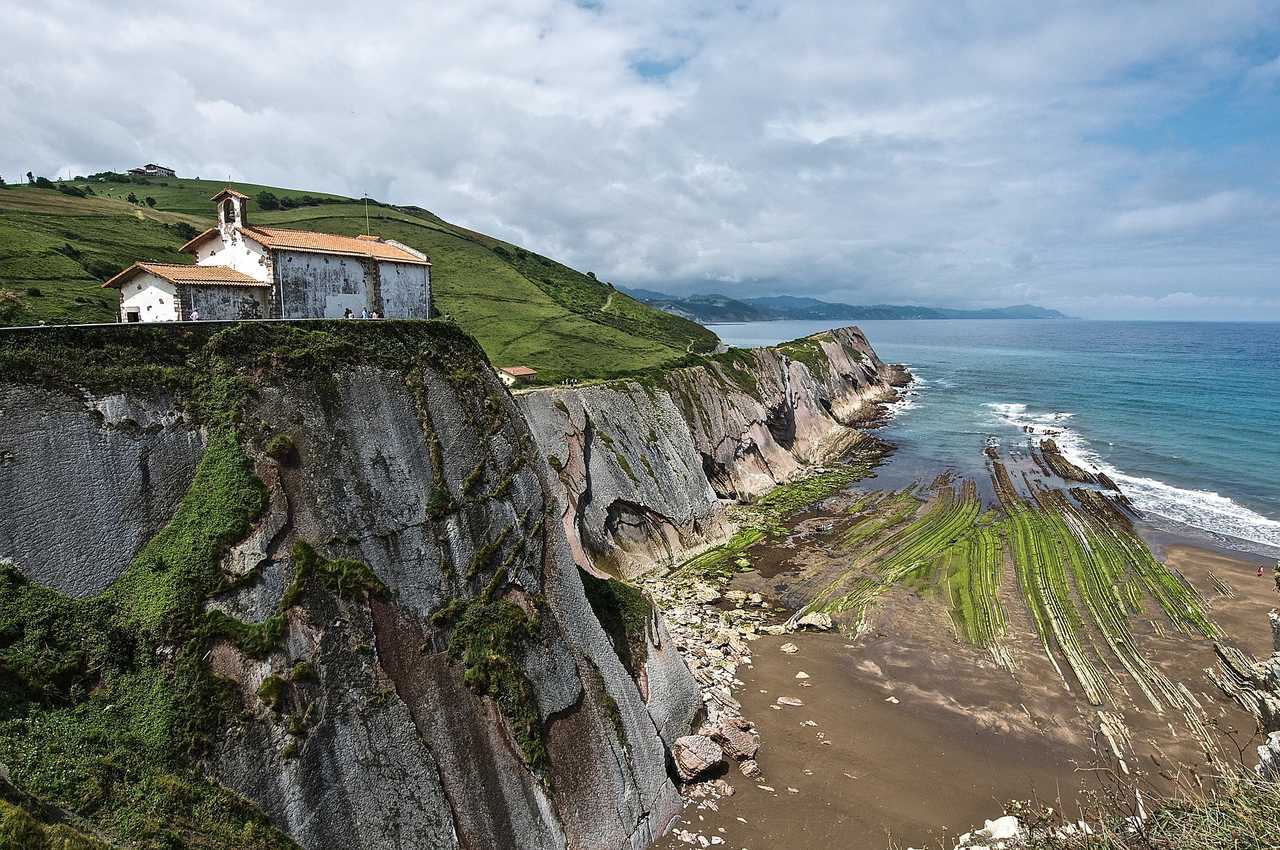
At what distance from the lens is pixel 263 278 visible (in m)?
23.8

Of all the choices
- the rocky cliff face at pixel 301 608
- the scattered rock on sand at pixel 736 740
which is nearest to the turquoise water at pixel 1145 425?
the scattered rock on sand at pixel 736 740

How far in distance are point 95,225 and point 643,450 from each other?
6257 centimetres

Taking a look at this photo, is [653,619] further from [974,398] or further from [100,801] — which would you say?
[974,398]

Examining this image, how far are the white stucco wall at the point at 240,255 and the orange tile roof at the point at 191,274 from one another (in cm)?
27

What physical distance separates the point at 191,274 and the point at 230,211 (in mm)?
4008

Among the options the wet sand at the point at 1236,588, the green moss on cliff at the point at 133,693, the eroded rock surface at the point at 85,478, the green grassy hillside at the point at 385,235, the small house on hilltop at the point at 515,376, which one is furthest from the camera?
the small house on hilltop at the point at 515,376

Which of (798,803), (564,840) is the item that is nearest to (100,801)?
(564,840)

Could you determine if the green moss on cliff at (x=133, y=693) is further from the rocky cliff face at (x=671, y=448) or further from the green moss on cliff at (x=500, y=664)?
the rocky cliff face at (x=671, y=448)

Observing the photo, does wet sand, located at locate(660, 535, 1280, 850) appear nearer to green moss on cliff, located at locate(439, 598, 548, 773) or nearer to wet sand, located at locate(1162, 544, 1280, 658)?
wet sand, located at locate(1162, 544, 1280, 658)

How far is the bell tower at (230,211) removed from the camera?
77.8 feet

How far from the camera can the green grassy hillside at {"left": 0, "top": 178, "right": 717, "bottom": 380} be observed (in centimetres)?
4444

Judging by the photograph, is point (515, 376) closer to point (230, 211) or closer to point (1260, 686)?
point (230, 211)

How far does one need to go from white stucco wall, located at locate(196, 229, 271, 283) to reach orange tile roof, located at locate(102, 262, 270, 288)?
0.27 m

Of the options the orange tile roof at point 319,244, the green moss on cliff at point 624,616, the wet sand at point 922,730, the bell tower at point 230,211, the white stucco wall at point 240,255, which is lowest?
the wet sand at point 922,730
